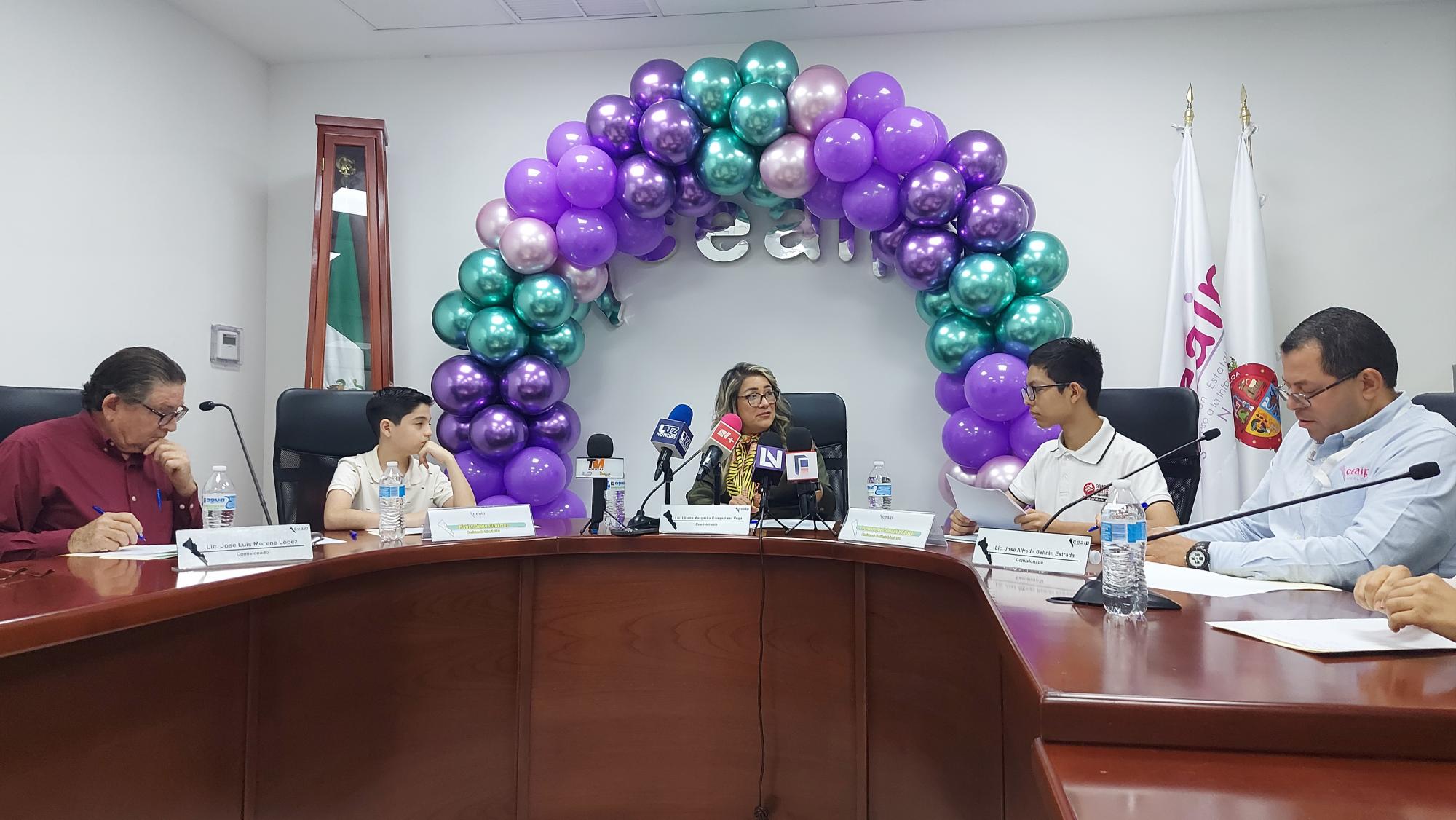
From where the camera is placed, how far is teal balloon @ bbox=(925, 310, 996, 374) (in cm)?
322

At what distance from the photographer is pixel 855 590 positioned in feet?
6.91

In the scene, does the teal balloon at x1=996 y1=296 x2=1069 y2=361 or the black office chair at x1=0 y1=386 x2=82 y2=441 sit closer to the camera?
the black office chair at x1=0 y1=386 x2=82 y2=441

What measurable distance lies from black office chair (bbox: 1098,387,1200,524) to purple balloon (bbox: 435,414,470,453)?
7.44 feet

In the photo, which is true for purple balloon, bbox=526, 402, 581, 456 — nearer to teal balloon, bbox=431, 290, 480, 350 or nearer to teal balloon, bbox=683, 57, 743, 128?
teal balloon, bbox=431, 290, 480, 350

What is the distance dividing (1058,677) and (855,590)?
4.23 feet

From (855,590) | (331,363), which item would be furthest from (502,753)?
(331,363)

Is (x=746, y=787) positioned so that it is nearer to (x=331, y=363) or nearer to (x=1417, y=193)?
(x=331, y=363)

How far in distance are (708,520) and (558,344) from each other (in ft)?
4.75

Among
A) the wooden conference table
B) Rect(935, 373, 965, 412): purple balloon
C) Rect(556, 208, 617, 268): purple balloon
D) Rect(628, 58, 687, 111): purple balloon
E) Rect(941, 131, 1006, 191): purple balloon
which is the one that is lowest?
the wooden conference table

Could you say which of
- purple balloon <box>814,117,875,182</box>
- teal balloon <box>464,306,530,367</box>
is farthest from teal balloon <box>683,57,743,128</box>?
teal balloon <box>464,306,530,367</box>

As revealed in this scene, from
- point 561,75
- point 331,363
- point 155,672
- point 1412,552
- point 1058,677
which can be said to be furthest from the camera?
point 561,75

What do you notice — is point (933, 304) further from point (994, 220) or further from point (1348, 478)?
point (1348, 478)

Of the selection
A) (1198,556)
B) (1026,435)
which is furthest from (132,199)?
(1198,556)

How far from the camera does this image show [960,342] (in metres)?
3.24
